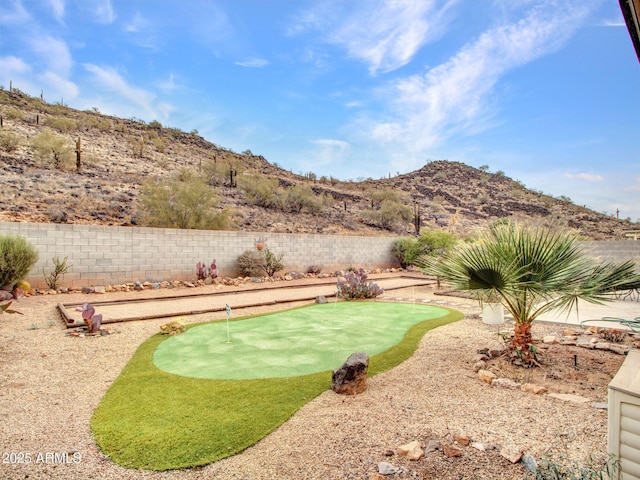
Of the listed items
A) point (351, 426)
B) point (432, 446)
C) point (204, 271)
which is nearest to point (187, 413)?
point (351, 426)

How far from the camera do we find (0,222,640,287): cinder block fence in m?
10.5

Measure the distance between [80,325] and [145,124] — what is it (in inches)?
1371

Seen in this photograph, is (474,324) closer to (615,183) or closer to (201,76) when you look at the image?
(615,183)

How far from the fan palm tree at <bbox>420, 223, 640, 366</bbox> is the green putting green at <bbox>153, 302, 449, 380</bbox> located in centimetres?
189

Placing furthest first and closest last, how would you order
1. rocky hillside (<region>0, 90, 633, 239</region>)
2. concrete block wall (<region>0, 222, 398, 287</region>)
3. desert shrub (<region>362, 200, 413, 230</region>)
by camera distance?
1. desert shrub (<region>362, 200, 413, 230</region>)
2. rocky hillside (<region>0, 90, 633, 239</region>)
3. concrete block wall (<region>0, 222, 398, 287</region>)

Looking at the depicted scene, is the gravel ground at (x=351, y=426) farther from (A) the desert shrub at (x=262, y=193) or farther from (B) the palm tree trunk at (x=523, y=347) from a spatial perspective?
(A) the desert shrub at (x=262, y=193)

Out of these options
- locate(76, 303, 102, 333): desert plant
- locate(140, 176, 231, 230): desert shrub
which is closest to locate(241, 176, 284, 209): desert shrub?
locate(140, 176, 231, 230): desert shrub

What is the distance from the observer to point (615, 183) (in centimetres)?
1249

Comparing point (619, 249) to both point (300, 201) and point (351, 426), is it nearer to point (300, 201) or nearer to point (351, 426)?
point (351, 426)

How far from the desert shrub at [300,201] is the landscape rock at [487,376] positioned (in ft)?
75.5

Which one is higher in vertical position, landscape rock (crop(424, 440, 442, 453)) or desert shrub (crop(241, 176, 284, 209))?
desert shrub (crop(241, 176, 284, 209))

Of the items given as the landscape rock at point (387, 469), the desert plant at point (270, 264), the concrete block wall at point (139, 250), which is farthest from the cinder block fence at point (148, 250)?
the landscape rock at point (387, 469)

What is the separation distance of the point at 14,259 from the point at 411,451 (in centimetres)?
1050

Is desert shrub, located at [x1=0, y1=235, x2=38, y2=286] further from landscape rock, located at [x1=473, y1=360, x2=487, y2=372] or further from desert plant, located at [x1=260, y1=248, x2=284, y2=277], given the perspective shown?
landscape rock, located at [x1=473, y1=360, x2=487, y2=372]
